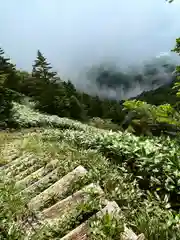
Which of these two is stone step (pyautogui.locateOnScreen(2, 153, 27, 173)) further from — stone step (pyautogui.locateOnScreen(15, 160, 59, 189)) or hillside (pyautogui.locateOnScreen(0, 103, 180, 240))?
stone step (pyautogui.locateOnScreen(15, 160, 59, 189))

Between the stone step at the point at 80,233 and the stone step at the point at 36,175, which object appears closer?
the stone step at the point at 80,233

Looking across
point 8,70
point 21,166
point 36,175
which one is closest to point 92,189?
point 36,175

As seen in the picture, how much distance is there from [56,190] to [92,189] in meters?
0.54

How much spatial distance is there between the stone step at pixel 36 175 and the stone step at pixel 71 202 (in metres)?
0.82

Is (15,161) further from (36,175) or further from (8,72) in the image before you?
(8,72)

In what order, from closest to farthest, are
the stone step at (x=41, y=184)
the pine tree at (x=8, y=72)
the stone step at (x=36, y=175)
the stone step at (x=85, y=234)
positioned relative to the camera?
the stone step at (x=85, y=234) → the stone step at (x=41, y=184) → the stone step at (x=36, y=175) → the pine tree at (x=8, y=72)

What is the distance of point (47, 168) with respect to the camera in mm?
5387

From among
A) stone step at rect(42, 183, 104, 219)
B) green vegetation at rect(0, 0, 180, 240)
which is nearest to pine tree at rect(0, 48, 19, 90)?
green vegetation at rect(0, 0, 180, 240)

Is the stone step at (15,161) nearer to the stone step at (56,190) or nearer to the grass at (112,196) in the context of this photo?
the grass at (112,196)

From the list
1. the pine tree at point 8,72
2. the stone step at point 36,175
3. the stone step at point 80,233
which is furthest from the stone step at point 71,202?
the pine tree at point 8,72

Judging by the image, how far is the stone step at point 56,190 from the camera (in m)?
4.14

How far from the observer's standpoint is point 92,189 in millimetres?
4148

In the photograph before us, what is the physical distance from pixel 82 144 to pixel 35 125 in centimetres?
853

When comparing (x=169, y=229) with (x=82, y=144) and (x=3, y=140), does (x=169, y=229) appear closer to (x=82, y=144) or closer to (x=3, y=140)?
(x=82, y=144)
